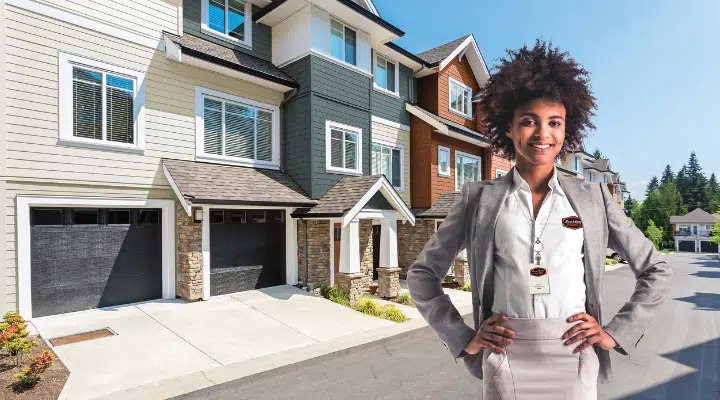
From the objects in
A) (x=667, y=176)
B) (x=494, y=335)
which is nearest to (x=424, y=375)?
(x=494, y=335)

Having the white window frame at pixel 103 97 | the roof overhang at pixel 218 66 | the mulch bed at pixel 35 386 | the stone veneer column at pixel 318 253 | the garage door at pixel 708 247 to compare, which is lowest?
the garage door at pixel 708 247

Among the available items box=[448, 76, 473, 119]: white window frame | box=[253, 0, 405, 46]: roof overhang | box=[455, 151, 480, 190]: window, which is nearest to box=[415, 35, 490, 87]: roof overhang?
box=[448, 76, 473, 119]: white window frame

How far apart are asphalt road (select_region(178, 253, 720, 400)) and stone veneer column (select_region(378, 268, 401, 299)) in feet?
11.2

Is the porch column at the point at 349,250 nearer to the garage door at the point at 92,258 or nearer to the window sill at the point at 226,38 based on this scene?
the garage door at the point at 92,258

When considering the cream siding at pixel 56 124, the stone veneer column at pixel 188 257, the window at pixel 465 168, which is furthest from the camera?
the window at pixel 465 168

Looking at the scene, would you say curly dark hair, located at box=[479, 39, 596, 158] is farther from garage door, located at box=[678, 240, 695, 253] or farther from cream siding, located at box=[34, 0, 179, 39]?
garage door, located at box=[678, 240, 695, 253]

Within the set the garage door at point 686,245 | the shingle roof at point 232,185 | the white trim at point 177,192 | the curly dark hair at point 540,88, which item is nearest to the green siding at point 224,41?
the shingle roof at point 232,185

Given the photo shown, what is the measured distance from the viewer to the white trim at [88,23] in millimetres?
8272

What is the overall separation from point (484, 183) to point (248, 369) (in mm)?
5799

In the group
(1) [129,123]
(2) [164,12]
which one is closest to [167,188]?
(1) [129,123]

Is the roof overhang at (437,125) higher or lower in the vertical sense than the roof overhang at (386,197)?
higher

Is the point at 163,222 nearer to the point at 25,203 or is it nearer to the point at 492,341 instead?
the point at 25,203

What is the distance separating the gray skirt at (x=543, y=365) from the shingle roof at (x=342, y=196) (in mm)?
9142

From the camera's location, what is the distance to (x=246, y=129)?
1173 cm
